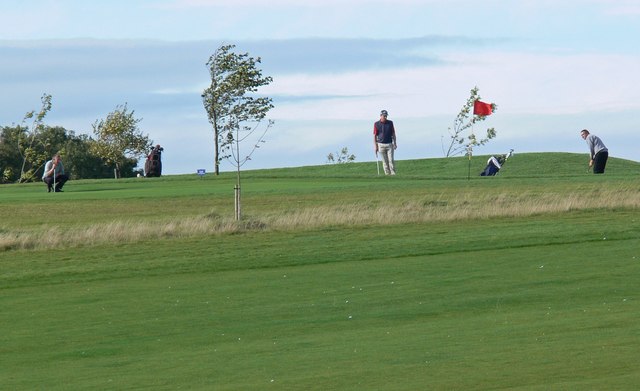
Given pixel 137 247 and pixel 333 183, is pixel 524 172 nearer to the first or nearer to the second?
pixel 333 183

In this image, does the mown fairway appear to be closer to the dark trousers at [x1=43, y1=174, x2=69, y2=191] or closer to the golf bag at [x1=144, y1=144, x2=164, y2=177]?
the dark trousers at [x1=43, y1=174, x2=69, y2=191]

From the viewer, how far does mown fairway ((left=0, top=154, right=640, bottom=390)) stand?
1198cm

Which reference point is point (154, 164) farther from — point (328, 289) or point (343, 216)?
point (328, 289)

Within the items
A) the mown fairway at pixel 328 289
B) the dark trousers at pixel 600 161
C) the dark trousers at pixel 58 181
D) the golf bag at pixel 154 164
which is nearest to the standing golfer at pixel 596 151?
the dark trousers at pixel 600 161

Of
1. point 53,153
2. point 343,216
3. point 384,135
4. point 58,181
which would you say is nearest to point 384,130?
point 384,135

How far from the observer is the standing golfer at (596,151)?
40906mm

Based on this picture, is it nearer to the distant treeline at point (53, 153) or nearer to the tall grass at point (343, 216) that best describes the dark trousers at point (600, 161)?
the tall grass at point (343, 216)

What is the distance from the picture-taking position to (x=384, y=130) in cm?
4322

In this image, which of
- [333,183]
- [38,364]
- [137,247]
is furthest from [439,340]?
[333,183]

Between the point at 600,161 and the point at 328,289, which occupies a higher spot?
the point at 600,161

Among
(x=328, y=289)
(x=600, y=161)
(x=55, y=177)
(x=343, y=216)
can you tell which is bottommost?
(x=328, y=289)

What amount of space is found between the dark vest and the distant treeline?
3219 centimetres

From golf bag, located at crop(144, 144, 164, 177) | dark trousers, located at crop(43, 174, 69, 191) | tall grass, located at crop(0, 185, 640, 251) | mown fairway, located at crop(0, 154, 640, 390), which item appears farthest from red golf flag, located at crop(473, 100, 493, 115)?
golf bag, located at crop(144, 144, 164, 177)

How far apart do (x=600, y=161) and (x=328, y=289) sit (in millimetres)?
26544
